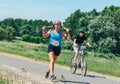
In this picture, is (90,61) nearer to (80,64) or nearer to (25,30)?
(80,64)

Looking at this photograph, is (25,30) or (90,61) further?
(25,30)

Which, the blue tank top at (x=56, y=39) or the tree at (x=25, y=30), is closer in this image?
the blue tank top at (x=56, y=39)

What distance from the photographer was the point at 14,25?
18962cm

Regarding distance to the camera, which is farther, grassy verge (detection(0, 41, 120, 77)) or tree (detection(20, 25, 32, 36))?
tree (detection(20, 25, 32, 36))

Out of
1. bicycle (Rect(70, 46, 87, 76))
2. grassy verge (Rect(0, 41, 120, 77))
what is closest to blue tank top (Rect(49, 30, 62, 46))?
bicycle (Rect(70, 46, 87, 76))

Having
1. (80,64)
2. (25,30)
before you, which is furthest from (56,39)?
(25,30)

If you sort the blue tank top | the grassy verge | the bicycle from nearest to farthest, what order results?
the blue tank top
the bicycle
the grassy verge

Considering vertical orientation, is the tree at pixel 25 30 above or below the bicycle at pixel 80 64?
above

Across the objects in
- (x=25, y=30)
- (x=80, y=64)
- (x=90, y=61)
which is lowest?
(x=90, y=61)

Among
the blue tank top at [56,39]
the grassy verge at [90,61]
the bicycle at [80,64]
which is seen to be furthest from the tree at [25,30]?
the blue tank top at [56,39]

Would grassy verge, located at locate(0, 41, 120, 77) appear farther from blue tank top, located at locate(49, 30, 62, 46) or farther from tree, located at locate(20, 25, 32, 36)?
tree, located at locate(20, 25, 32, 36)

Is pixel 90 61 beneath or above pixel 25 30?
beneath

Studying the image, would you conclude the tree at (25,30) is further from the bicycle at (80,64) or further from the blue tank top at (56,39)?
the blue tank top at (56,39)

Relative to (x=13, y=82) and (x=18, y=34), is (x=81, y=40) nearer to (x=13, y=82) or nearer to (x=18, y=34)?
(x=13, y=82)
